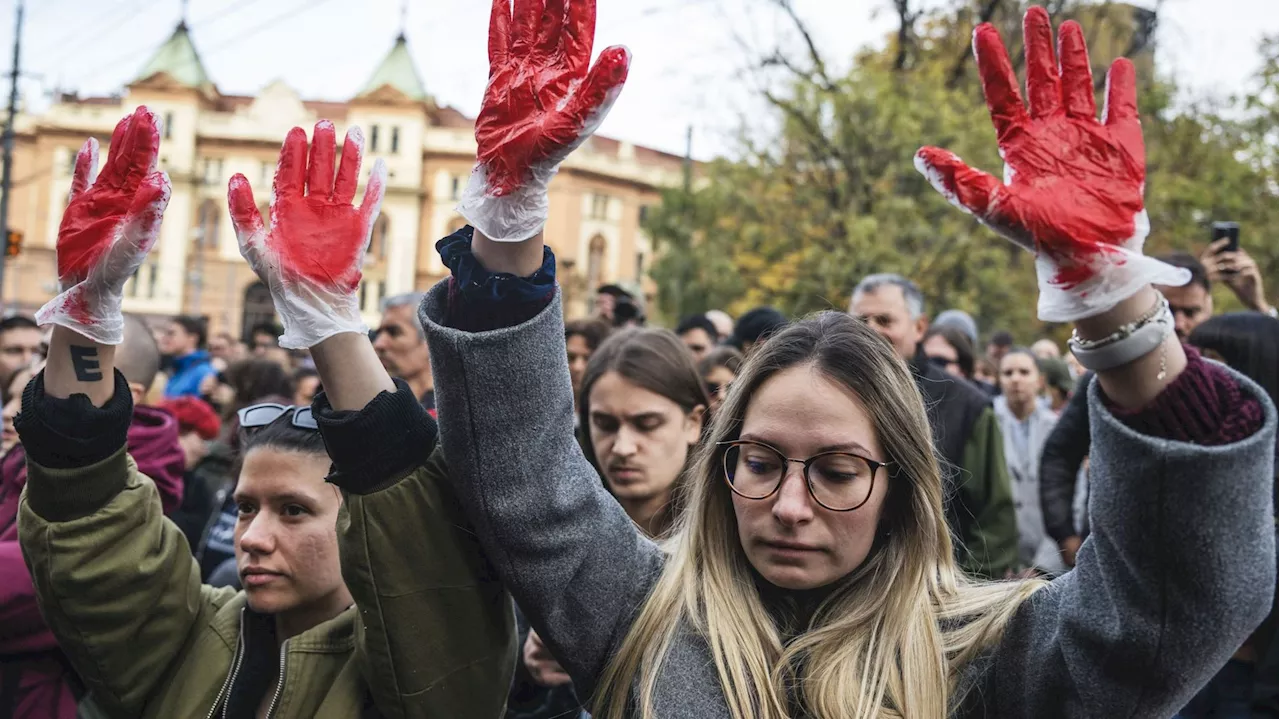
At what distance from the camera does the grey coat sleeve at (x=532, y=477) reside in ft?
5.92

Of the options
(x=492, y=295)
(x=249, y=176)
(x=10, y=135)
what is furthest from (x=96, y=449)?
(x=249, y=176)

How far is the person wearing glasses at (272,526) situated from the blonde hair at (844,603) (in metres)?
0.34

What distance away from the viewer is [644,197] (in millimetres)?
58656

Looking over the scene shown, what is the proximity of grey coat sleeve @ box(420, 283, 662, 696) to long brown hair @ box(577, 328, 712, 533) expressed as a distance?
1.52m

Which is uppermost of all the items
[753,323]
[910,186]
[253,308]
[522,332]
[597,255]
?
[910,186]

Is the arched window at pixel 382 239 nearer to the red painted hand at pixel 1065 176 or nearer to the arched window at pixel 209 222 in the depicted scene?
the arched window at pixel 209 222

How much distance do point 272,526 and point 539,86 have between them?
121 centimetres

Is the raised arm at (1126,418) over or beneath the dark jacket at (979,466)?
over

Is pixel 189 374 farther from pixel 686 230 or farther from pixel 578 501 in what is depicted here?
pixel 686 230

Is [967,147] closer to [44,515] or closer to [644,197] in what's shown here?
[44,515]

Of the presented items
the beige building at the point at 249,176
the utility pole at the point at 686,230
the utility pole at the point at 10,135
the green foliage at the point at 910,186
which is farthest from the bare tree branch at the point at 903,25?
the beige building at the point at 249,176

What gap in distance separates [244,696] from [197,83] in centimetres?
5712

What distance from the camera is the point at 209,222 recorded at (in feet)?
177

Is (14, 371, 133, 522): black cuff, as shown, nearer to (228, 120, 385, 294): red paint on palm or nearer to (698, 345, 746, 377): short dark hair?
(228, 120, 385, 294): red paint on palm
